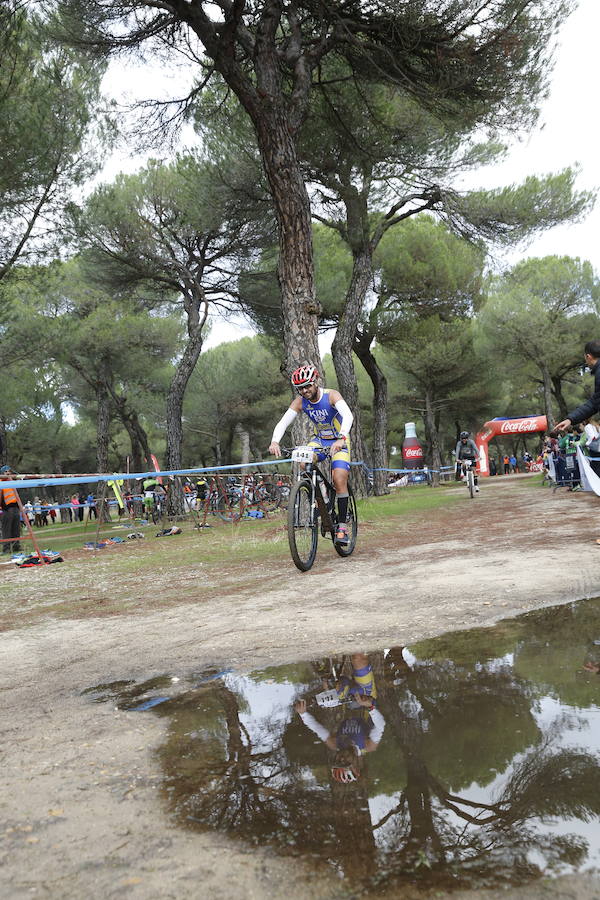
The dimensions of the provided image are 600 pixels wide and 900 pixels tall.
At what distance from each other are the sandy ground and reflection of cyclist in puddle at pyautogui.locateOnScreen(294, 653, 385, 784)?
0.39 meters

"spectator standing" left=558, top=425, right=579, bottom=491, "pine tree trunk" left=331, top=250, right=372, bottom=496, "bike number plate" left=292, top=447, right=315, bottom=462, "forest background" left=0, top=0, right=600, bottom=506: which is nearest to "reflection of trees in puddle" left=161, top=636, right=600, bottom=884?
"bike number plate" left=292, top=447, right=315, bottom=462

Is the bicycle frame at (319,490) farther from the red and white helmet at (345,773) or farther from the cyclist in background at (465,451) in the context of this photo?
the cyclist in background at (465,451)

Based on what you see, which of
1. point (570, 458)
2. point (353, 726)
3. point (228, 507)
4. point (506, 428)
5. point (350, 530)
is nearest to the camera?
point (353, 726)

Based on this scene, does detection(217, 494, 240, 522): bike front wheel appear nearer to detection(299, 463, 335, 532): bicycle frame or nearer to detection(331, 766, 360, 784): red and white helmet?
detection(299, 463, 335, 532): bicycle frame

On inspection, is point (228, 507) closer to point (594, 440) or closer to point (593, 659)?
point (594, 440)

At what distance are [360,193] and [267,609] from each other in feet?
46.0

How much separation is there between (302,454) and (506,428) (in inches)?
1255

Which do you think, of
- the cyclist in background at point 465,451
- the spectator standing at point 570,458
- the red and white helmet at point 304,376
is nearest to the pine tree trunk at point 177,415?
the cyclist in background at point 465,451

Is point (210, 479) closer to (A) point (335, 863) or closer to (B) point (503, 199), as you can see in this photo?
(B) point (503, 199)

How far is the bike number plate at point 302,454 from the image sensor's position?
18.4 ft

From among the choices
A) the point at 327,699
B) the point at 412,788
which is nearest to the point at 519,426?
the point at 327,699

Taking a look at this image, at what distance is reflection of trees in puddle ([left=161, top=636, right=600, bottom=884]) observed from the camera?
1.20m

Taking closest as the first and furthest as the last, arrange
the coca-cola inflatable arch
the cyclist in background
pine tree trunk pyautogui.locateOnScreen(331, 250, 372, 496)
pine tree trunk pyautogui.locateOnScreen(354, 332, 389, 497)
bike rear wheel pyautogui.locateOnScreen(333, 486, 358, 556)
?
bike rear wheel pyautogui.locateOnScreen(333, 486, 358, 556), pine tree trunk pyautogui.locateOnScreen(331, 250, 372, 496), the cyclist in background, pine tree trunk pyautogui.locateOnScreen(354, 332, 389, 497), the coca-cola inflatable arch

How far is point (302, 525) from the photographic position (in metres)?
5.41
